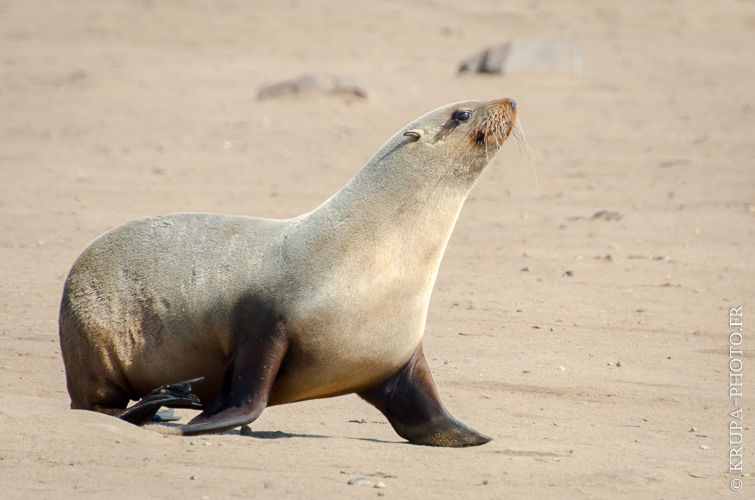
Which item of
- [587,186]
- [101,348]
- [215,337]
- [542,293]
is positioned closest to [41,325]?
[101,348]

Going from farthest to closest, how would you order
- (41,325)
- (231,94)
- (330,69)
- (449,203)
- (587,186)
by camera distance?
(330,69), (231,94), (587,186), (41,325), (449,203)

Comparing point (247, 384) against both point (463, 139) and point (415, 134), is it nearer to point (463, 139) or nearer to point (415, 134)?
point (415, 134)

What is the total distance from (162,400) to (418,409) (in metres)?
1.12

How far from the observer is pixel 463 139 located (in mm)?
4414

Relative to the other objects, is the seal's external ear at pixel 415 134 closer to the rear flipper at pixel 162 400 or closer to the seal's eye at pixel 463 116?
the seal's eye at pixel 463 116

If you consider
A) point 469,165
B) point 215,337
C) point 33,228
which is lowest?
point 33,228

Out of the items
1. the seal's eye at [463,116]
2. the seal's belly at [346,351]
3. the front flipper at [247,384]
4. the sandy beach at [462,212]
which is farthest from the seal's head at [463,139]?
the sandy beach at [462,212]

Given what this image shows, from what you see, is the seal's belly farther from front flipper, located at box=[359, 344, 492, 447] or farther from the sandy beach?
the sandy beach

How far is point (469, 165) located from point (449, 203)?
0.71ft

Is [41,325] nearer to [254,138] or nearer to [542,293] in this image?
[542,293]

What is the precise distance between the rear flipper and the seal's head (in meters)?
1.42

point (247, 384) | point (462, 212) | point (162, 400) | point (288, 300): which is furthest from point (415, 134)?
point (462, 212)

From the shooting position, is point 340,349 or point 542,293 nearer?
point 340,349

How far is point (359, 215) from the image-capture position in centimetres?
426
